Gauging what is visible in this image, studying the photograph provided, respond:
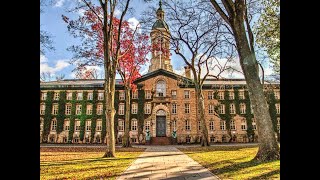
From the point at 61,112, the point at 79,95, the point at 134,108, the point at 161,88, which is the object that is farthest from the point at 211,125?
the point at 61,112

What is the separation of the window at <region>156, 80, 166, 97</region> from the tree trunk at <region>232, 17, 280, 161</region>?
2894 centimetres

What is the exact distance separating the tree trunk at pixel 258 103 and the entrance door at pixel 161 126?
27.9 meters

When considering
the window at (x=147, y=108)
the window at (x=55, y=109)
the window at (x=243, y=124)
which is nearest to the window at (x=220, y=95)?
the window at (x=243, y=124)

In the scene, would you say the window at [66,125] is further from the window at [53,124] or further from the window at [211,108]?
the window at [211,108]

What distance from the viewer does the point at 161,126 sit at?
123ft

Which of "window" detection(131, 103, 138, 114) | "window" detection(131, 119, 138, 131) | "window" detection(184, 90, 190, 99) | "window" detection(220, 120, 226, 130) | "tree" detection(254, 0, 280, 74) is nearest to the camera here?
"tree" detection(254, 0, 280, 74)

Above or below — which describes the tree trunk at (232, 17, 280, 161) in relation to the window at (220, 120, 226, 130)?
above

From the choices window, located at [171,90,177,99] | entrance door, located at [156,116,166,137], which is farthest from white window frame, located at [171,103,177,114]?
entrance door, located at [156,116,166,137]

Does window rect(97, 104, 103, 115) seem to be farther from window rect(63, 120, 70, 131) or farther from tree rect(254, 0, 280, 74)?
tree rect(254, 0, 280, 74)

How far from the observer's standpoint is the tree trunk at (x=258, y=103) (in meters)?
9.34

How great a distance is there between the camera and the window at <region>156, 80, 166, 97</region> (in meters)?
38.7

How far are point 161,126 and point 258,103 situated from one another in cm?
2849
